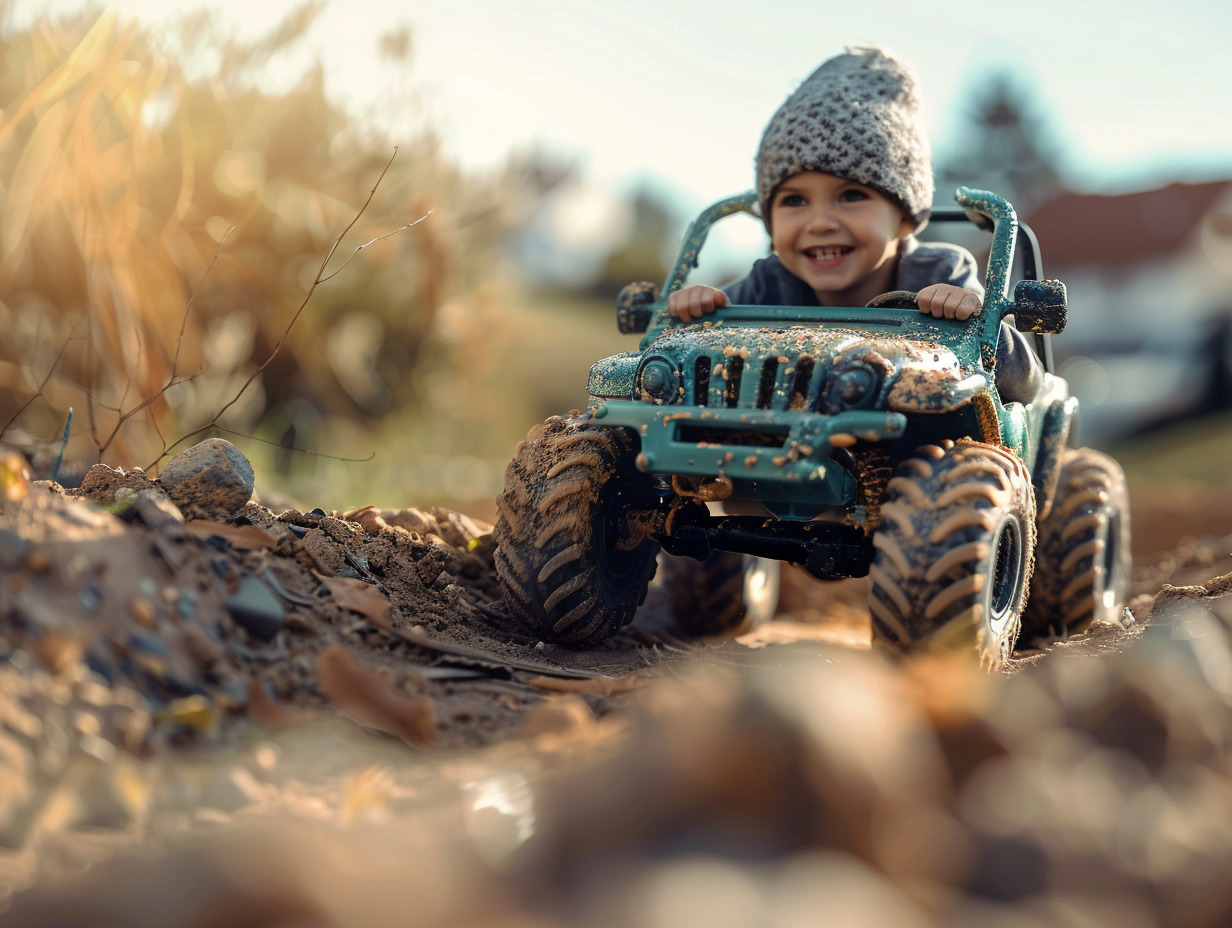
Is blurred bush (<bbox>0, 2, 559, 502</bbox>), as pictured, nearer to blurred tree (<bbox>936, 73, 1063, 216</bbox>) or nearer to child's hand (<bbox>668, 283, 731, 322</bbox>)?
child's hand (<bbox>668, 283, 731, 322</bbox>)

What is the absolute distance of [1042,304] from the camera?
328 centimetres

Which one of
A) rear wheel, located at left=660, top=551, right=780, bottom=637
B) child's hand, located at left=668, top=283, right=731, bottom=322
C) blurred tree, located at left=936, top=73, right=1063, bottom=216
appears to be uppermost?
blurred tree, located at left=936, top=73, right=1063, bottom=216

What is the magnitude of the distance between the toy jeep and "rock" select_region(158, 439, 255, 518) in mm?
772

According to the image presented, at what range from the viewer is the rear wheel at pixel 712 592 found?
432 centimetres

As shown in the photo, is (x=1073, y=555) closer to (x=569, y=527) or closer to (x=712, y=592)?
(x=712, y=592)

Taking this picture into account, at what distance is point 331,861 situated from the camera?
1.24m

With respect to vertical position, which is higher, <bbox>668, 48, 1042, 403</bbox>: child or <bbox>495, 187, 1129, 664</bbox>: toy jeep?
<bbox>668, 48, 1042, 403</bbox>: child

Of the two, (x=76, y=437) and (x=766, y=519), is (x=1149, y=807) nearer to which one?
(x=766, y=519)

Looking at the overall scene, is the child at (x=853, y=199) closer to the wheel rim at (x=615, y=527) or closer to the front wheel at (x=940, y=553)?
the wheel rim at (x=615, y=527)

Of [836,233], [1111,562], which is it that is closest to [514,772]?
[836,233]

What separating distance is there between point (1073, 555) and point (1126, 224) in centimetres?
1672

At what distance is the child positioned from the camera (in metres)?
3.54

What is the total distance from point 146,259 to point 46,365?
0.68m

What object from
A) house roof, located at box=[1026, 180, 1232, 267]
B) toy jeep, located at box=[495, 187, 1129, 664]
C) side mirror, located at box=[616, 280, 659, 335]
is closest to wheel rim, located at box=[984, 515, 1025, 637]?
toy jeep, located at box=[495, 187, 1129, 664]
